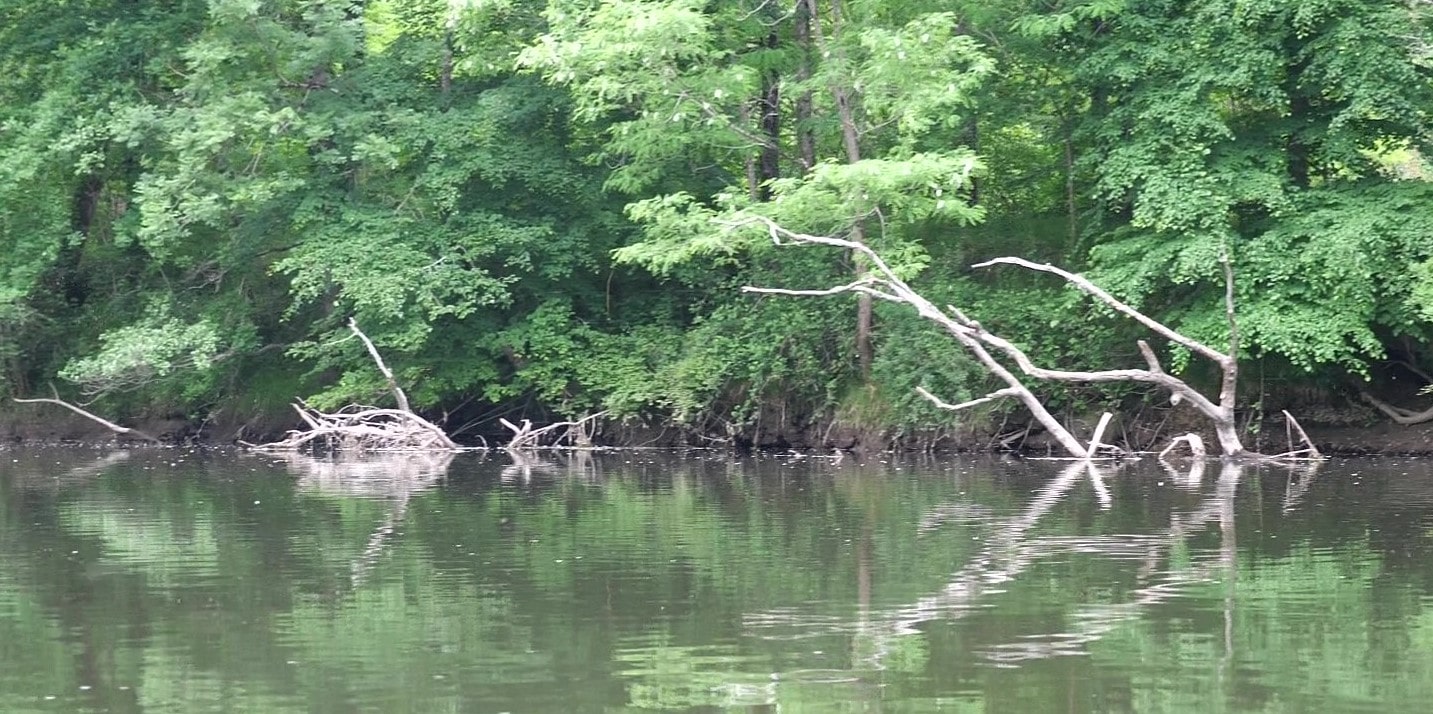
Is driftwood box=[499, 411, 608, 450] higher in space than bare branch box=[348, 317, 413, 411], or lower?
lower

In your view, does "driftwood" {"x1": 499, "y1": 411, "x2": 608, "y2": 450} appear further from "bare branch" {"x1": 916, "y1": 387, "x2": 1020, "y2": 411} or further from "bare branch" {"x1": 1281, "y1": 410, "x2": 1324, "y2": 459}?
"bare branch" {"x1": 1281, "y1": 410, "x2": 1324, "y2": 459}

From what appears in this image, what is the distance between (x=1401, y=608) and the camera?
11.6m

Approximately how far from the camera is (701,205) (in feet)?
99.1

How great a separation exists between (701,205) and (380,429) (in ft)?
23.5

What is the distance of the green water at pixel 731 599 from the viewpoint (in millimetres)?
9234

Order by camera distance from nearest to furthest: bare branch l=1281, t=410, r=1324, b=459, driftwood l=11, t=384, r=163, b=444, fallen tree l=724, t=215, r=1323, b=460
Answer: fallen tree l=724, t=215, r=1323, b=460
bare branch l=1281, t=410, r=1324, b=459
driftwood l=11, t=384, r=163, b=444

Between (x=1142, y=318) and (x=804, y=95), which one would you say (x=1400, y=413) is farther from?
(x=804, y=95)

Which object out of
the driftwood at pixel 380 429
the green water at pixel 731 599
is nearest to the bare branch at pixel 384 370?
the driftwood at pixel 380 429

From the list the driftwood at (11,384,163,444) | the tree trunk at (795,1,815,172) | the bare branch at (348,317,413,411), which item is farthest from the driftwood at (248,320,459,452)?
the tree trunk at (795,1,815,172)

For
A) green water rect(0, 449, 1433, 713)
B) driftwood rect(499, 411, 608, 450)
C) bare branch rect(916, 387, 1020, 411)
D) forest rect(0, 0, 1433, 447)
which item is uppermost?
forest rect(0, 0, 1433, 447)

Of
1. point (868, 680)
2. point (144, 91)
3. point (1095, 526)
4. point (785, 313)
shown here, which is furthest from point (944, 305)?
point (868, 680)

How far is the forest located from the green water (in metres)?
5.87

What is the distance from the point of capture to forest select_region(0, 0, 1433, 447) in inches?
1027

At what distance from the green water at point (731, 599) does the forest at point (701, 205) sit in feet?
19.3
